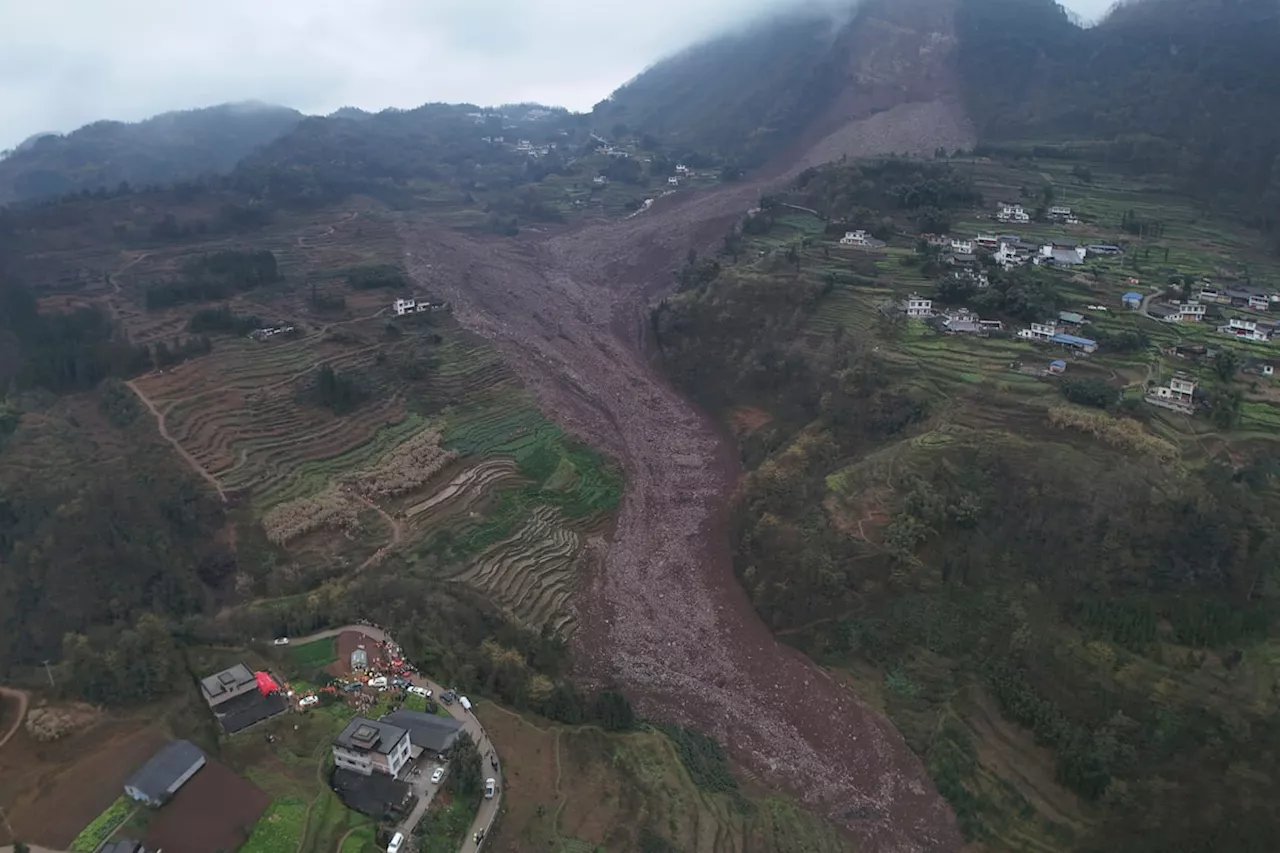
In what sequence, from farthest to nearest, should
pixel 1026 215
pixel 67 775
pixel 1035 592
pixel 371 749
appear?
1. pixel 1026 215
2. pixel 1035 592
3. pixel 371 749
4. pixel 67 775

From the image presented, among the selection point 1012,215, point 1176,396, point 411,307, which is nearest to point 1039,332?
point 1176,396

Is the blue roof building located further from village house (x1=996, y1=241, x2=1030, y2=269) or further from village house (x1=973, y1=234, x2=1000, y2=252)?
village house (x1=973, y1=234, x2=1000, y2=252)

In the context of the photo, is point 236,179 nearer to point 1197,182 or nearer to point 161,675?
point 161,675

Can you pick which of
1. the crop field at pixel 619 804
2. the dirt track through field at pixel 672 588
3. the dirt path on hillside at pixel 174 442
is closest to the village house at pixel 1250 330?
the dirt track through field at pixel 672 588

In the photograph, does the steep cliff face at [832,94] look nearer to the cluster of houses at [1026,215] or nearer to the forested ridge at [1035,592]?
the cluster of houses at [1026,215]

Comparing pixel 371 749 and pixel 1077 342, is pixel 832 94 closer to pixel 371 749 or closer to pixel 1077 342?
pixel 1077 342

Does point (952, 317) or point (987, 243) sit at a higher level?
point (987, 243)
